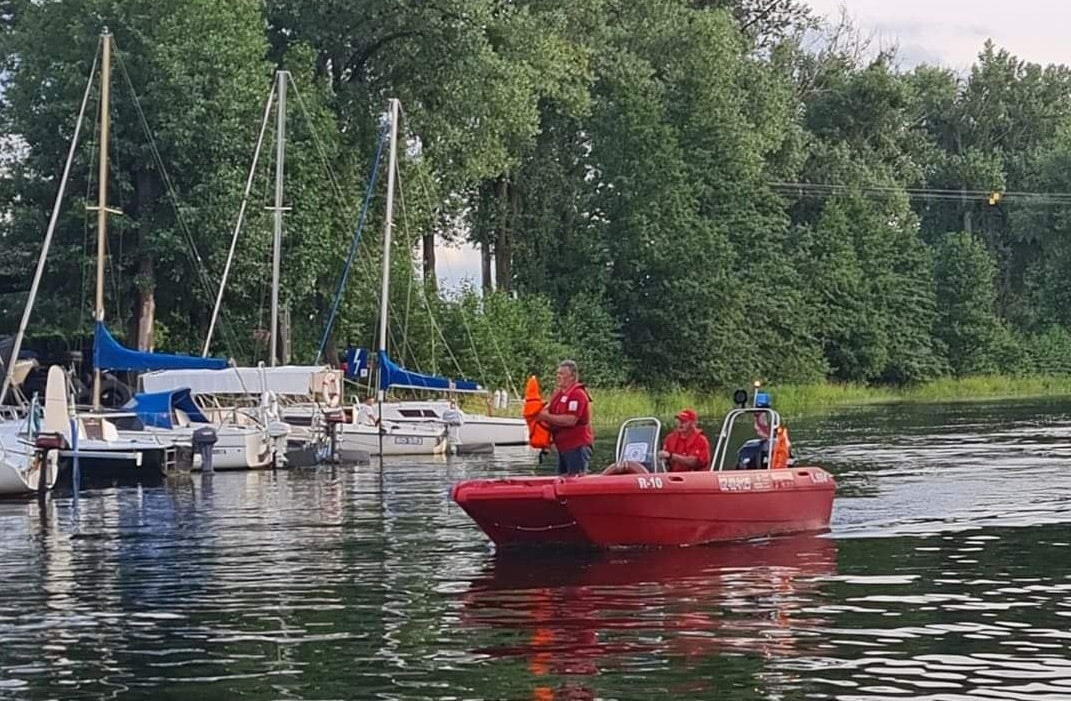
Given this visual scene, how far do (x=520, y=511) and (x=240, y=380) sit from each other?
922 inches

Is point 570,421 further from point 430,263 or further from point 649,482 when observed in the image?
point 430,263

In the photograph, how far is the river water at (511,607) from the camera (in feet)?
44.4

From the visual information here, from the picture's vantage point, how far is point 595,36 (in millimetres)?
69750

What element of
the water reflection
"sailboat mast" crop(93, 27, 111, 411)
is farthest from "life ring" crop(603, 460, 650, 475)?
"sailboat mast" crop(93, 27, 111, 411)

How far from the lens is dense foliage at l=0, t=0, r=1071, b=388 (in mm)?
52844

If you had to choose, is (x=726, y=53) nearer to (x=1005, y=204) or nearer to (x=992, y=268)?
(x=992, y=268)

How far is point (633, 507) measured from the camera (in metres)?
20.5

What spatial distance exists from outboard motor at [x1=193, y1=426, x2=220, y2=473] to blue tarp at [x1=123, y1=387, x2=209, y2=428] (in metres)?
2.42

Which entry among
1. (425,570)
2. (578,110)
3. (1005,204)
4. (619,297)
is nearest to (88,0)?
(578,110)

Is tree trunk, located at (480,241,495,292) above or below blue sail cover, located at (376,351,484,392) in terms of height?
above

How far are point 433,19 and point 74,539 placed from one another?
1376 inches

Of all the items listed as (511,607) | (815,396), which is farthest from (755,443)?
(815,396)

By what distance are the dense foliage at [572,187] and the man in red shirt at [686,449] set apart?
31584 mm

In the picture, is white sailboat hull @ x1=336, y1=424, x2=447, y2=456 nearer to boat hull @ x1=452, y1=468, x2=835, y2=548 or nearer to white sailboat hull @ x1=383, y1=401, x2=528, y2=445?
white sailboat hull @ x1=383, y1=401, x2=528, y2=445
